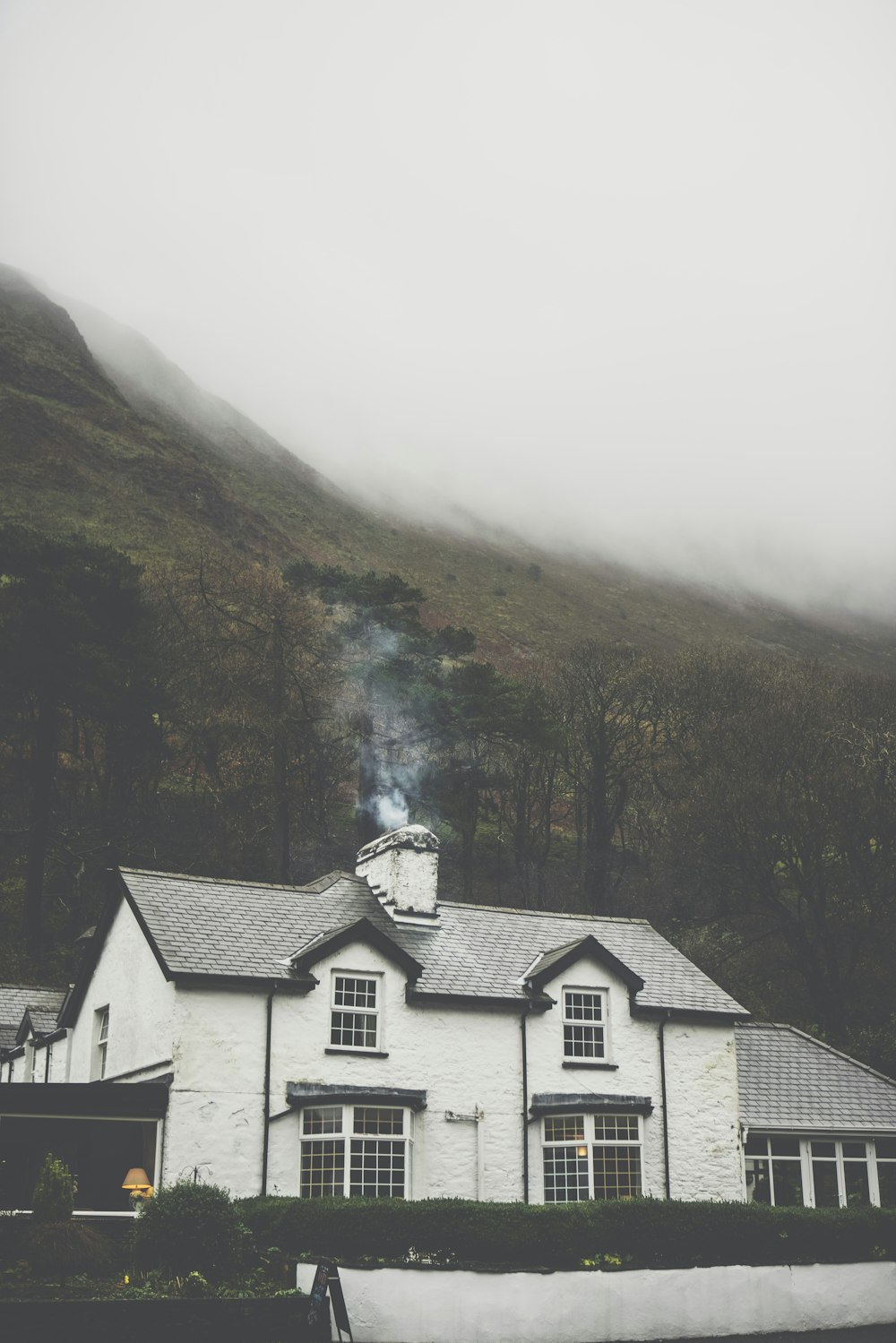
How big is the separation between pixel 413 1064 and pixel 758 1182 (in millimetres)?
9610

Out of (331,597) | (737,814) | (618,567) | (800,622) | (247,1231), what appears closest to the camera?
(247,1231)

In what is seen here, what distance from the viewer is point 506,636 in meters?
117

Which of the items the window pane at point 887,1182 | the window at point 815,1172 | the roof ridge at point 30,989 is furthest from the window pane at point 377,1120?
the roof ridge at point 30,989

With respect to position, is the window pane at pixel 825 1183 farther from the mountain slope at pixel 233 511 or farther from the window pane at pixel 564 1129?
the mountain slope at pixel 233 511

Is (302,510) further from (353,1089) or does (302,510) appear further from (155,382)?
(353,1089)

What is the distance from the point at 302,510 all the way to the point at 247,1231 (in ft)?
408

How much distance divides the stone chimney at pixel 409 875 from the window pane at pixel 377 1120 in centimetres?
499

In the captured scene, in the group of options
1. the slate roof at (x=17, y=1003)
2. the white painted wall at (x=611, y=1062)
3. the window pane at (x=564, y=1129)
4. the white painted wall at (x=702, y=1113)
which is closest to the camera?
the window pane at (x=564, y=1129)

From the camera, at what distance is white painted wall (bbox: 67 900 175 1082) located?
25.9 metres

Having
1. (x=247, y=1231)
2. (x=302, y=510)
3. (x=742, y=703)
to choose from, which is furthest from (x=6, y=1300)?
(x=302, y=510)

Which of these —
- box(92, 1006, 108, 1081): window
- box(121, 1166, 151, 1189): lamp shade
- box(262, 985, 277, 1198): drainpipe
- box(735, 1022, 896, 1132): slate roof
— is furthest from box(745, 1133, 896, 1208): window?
box(92, 1006, 108, 1081): window

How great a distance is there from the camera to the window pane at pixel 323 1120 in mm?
25781

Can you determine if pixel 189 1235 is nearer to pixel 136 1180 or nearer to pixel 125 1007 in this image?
pixel 136 1180

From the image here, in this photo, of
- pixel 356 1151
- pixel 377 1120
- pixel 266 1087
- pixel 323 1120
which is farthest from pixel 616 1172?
pixel 266 1087
